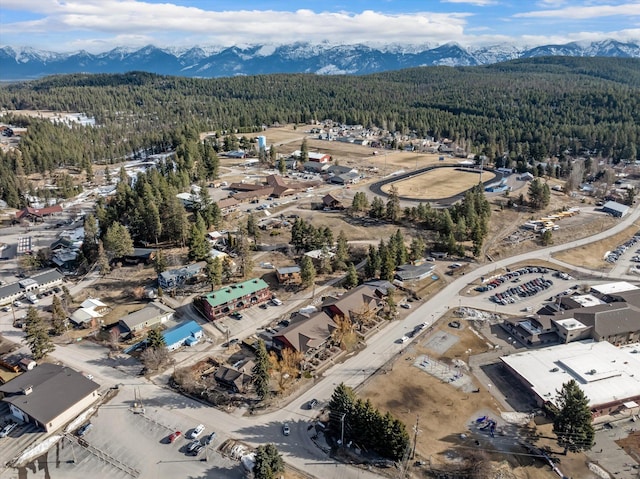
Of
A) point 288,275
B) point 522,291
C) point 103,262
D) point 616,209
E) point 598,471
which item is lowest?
point 598,471

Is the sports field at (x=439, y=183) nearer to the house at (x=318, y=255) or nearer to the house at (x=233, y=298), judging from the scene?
the house at (x=318, y=255)

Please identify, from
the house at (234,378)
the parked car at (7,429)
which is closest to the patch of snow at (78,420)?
the parked car at (7,429)

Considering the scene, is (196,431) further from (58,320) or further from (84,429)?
(58,320)

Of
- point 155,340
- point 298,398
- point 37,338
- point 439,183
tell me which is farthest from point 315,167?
point 298,398

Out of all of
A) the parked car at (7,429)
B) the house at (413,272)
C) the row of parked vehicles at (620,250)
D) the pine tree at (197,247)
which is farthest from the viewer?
the row of parked vehicles at (620,250)

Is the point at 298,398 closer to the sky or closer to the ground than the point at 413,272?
closer to the ground
